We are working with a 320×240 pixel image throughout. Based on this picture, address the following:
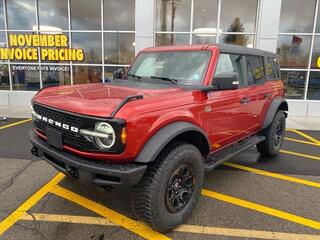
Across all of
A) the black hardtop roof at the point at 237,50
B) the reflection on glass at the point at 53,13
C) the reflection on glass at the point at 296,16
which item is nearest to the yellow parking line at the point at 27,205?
the black hardtop roof at the point at 237,50

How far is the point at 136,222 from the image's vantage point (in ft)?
10.5

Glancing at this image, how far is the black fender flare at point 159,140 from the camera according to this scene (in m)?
2.59

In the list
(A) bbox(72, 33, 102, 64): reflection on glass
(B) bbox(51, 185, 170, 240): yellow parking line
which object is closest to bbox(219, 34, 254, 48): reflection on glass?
(A) bbox(72, 33, 102, 64): reflection on glass

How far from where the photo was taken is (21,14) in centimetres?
1159

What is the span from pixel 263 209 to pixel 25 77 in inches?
439

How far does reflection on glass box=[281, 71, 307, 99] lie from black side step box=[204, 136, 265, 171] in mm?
6767

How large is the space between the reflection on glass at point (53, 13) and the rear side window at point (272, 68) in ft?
29.3

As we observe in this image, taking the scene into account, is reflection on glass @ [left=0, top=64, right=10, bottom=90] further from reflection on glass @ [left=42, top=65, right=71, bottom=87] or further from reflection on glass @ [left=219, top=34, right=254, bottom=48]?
reflection on glass @ [left=219, top=34, right=254, bottom=48]

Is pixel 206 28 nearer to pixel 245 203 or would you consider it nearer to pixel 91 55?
pixel 91 55

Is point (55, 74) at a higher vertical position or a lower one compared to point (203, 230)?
higher

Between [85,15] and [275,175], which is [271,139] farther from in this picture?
[85,15]

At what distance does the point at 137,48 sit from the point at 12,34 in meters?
5.38

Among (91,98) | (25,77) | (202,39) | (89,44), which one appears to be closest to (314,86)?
(202,39)

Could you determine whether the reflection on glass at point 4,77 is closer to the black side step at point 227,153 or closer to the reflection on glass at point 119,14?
the reflection on glass at point 119,14
